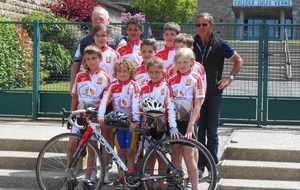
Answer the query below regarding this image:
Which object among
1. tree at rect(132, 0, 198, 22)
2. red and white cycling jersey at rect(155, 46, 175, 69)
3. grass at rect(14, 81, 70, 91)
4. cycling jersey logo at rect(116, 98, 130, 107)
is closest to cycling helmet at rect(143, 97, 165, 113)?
cycling jersey logo at rect(116, 98, 130, 107)

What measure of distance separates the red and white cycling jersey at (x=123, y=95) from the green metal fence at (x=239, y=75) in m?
3.14

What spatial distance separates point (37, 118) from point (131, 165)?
4.37m

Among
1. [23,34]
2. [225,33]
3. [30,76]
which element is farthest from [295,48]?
[23,34]

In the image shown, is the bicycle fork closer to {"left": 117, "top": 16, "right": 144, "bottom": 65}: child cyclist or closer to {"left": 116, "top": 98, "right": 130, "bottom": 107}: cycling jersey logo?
{"left": 116, "top": 98, "right": 130, "bottom": 107}: cycling jersey logo

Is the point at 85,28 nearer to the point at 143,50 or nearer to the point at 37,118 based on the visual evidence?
the point at 37,118

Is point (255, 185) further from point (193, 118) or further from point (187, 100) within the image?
point (187, 100)

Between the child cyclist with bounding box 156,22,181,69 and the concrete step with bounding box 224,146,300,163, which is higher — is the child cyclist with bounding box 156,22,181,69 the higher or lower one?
the higher one

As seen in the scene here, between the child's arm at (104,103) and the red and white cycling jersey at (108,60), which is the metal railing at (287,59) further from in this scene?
the child's arm at (104,103)

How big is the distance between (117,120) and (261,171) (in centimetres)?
216

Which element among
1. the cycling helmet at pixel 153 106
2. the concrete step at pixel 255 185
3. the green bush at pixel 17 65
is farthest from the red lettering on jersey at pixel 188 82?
the green bush at pixel 17 65

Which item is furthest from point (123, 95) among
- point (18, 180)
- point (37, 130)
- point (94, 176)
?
point (37, 130)

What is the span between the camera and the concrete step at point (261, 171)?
709cm

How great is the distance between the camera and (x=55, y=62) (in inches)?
407

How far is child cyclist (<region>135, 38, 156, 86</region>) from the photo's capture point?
257 inches
